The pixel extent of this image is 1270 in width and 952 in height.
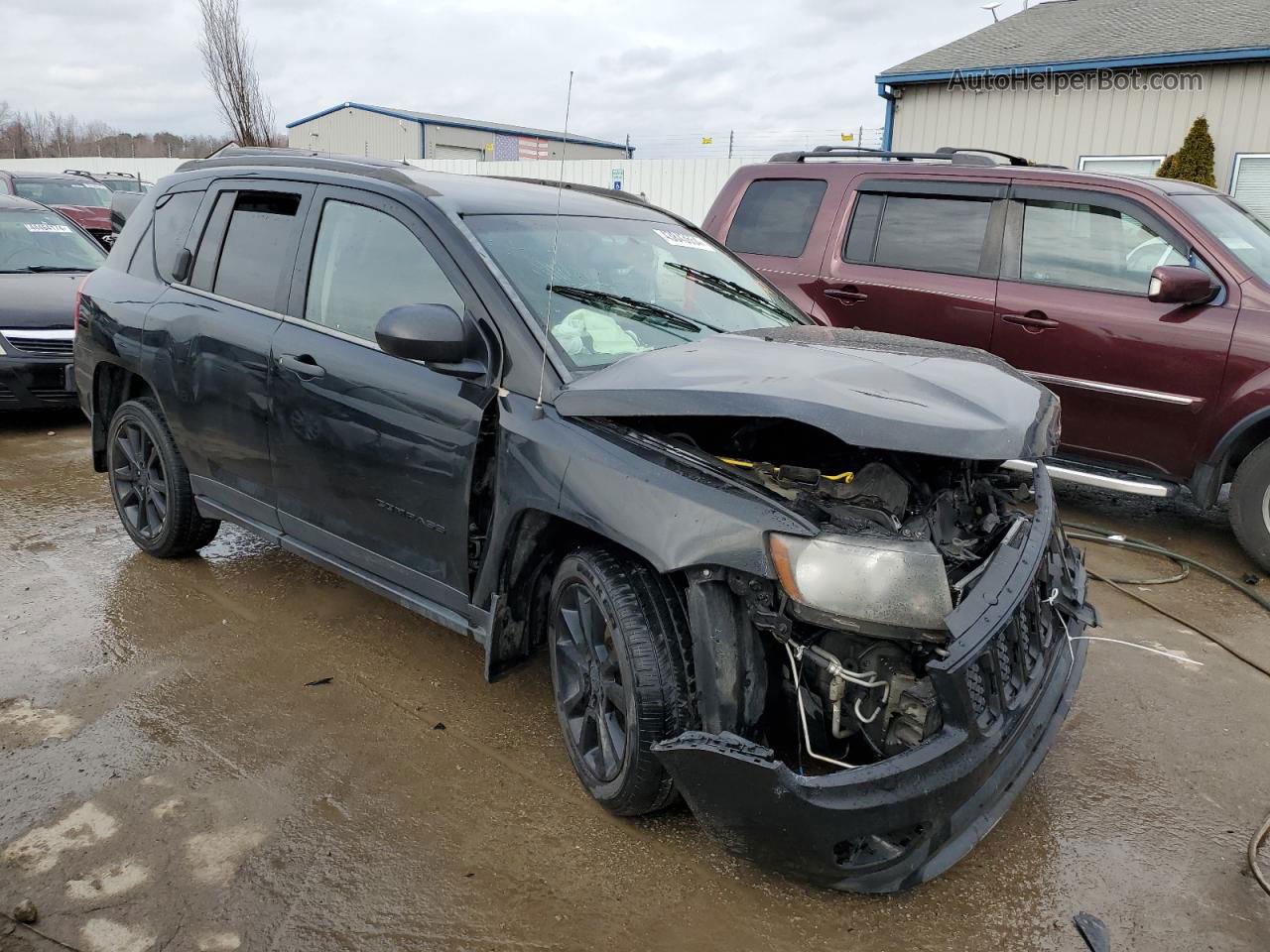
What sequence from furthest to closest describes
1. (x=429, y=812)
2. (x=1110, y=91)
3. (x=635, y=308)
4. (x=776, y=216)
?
(x=1110, y=91) < (x=776, y=216) < (x=635, y=308) < (x=429, y=812)

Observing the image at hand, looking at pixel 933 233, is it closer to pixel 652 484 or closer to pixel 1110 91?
pixel 652 484

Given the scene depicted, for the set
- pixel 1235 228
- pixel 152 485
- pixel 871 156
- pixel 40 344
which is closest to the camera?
pixel 152 485

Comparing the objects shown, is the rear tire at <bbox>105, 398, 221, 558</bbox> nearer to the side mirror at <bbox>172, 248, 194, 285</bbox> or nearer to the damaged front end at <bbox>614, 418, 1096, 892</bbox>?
the side mirror at <bbox>172, 248, 194, 285</bbox>

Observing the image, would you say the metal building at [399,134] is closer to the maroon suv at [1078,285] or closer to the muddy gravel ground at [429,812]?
the maroon suv at [1078,285]

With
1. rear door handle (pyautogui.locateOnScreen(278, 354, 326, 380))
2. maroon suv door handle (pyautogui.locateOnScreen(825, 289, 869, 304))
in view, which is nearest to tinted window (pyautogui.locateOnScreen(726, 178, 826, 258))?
maroon suv door handle (pyautogui.locateOnScreen(825, 289, 869, 304))

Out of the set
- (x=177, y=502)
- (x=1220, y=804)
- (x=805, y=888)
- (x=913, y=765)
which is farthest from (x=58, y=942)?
(x=1220, y=804)

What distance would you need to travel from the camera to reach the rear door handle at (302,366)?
11.2ft

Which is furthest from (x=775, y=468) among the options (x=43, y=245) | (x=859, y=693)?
(x=43, y=245)

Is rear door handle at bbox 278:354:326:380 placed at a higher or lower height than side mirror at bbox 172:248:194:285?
lower

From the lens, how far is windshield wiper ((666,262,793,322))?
12.2 feet

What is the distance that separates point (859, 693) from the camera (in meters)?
2.28

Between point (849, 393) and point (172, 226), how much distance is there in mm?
3452

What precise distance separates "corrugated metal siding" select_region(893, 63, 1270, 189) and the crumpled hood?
12.1 metres

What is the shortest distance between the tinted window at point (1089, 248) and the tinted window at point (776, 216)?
1362 mm
